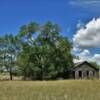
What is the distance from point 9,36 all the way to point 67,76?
15.8 m

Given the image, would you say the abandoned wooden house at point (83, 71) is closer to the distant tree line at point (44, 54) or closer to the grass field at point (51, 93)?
the distant tree line at point (44, 54)

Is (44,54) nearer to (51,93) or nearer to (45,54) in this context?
(45,54)

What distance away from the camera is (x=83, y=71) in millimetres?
67812

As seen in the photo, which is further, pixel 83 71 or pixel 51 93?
pixel 83 71

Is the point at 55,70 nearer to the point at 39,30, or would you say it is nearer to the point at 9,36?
the point at 39,30

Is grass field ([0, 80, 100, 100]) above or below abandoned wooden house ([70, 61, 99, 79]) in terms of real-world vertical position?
below

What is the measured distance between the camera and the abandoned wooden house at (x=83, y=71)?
66688 millimetres

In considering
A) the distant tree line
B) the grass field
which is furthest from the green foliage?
the grass field

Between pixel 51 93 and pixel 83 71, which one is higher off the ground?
pixel 83 71

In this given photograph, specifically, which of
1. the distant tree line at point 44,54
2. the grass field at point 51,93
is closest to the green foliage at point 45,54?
the distant tree line at point 44,54

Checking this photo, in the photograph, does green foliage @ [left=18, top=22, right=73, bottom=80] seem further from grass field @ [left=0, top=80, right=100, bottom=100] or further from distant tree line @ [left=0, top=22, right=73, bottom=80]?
grass field @ [left=0, top=80, right=100, bottom=100]

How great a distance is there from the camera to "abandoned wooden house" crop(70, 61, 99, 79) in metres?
66.7

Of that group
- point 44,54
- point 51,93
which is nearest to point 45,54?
point 44,54

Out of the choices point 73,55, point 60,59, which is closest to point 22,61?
point 60,59
